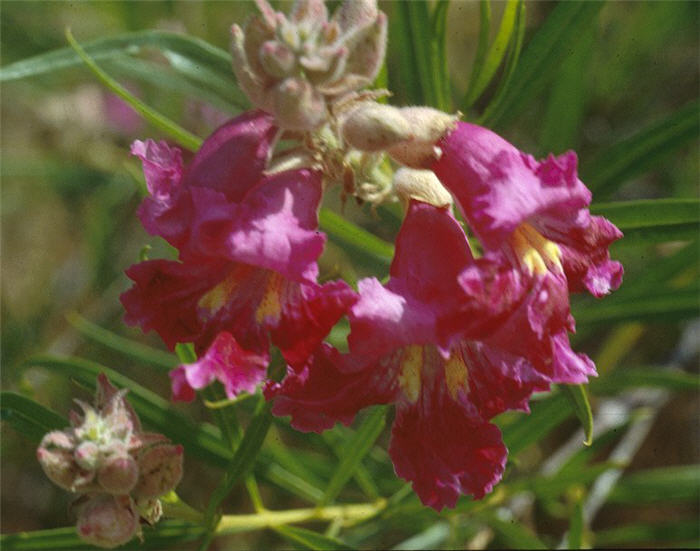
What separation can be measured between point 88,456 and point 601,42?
1980 mm

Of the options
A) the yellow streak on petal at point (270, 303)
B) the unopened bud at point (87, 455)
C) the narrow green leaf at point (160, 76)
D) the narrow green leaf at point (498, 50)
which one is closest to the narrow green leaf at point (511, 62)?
the narrow green leaf at point (498, 50)

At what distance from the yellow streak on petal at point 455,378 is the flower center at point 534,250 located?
13 centimetres

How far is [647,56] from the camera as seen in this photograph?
2.46 metres

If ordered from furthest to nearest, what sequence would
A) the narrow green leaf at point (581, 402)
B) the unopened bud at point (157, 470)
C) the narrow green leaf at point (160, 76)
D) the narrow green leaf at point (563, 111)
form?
1. the narrow green leaf at point (563, 111)
2. the narrow green leaf at point (160, 76)
3. the narrow green leaf at point (581, 402)
4. the unopened bud at point (157, 470)

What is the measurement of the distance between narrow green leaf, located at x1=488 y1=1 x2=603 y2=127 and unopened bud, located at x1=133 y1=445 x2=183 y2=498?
2.32ft

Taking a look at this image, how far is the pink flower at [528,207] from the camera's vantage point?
37.7 inches

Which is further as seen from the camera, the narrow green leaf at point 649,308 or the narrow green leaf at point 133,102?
the narrow green leaf at point 649,308

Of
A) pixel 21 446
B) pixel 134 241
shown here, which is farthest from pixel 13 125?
pixel 21 446

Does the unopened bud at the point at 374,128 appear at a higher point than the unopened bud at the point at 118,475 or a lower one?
higher

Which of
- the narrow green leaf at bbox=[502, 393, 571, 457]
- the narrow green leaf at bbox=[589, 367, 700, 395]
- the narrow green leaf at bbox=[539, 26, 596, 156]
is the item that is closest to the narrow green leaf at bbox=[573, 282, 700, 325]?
the narrow green leaf at bbox=[589, 367, 700, 395]

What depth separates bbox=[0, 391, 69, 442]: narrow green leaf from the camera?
126 centimetres

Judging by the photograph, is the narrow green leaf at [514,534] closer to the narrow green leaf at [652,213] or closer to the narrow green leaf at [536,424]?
the narrow green leaf at [536,424]

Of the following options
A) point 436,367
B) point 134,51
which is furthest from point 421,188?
point 134,51

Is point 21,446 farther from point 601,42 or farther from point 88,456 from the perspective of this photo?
point 601,42
